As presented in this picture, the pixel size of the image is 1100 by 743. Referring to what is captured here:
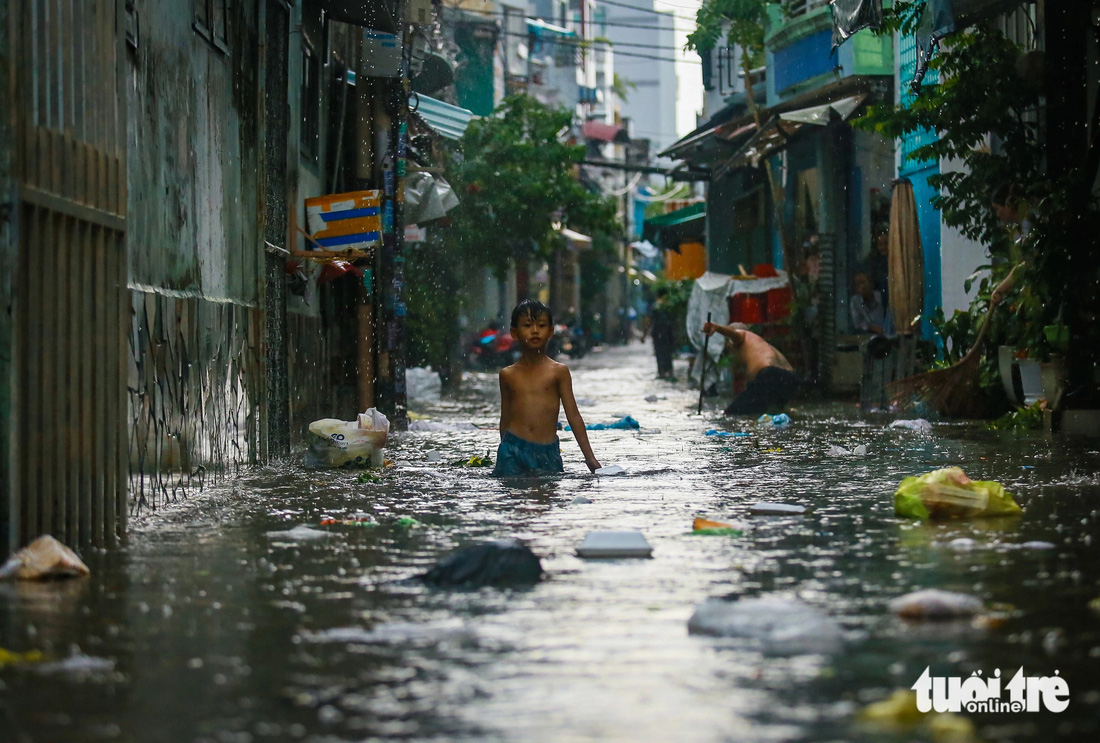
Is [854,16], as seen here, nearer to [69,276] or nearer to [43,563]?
[69,276]

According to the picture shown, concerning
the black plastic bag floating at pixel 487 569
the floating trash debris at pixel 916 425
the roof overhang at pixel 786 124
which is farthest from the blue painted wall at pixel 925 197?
the black plastic bag floating at pixel 487 569

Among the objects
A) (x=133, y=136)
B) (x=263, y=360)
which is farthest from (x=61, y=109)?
(x=263, y=360)

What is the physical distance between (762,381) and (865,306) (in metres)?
4.15

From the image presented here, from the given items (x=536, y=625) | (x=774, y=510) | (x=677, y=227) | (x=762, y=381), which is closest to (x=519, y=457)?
(x=774, y=510)

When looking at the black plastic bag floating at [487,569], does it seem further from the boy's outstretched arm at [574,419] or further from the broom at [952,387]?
the broom at [952,387]

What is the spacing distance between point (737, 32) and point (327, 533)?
68.6ft

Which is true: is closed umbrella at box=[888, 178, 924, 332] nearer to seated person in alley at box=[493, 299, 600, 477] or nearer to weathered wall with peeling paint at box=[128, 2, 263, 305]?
seated person in alley at box=[493, 299, 600, 477]

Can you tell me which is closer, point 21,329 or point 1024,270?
point 21,329

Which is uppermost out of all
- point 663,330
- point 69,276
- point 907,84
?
point 907,84

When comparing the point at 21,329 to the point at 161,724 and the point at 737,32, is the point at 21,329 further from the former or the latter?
the point at 737,32

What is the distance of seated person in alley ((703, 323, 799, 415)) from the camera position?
15.2 m

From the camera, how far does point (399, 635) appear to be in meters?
3.71

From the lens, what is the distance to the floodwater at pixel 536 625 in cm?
290

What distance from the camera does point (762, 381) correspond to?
50.0ft
